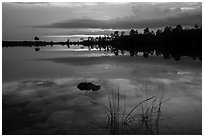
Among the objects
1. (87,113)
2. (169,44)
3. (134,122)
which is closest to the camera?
(134,122)

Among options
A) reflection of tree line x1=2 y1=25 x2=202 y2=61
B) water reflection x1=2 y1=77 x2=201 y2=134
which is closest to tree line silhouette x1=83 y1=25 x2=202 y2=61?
reflection of tree line x1=2 y1=25 x2=202 y2=61

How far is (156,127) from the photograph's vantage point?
740 cm

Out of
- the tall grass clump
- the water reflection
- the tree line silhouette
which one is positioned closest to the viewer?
the tall grass clump

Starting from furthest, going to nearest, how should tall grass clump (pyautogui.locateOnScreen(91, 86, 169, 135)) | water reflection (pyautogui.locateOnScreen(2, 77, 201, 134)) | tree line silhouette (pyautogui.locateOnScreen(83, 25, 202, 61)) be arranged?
tree line silhouette (pyautogui.locateOnScreen(83, 25, 202, 61)) < water reflection (pyautogui.locateOnScreen(2, 77, 201, 134)) < tall grass clump (pyautogui.locateOnScreen(91, 86, 169, 135))

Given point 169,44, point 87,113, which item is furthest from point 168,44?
point 87,113

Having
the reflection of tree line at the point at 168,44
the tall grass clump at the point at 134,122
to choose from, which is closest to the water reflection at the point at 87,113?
the tall grass clump at the point at 134,122

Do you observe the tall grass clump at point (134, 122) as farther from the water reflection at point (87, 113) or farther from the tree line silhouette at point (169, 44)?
the tree line silhouette at point (169, 44)

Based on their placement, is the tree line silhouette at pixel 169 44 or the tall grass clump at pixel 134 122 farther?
the tree line silhouette at pixel 169 44

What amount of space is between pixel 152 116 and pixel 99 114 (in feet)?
6.08

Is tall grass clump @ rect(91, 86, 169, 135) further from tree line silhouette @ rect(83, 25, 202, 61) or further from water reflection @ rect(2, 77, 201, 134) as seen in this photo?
tree line silhouette @ rect(83, 25, 202, 61)

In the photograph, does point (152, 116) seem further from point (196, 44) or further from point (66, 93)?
point (196, 44)

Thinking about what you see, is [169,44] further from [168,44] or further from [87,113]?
[87,113]

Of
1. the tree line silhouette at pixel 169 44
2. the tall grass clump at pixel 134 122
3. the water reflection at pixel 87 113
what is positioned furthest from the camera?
the tree line silhouette at pixel 169 44

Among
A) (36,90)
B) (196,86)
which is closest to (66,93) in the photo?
(36,90)
